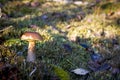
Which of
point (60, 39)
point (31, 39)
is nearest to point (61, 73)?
point (31, 39)

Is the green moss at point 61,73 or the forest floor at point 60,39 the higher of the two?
the forest floor at point 60,39

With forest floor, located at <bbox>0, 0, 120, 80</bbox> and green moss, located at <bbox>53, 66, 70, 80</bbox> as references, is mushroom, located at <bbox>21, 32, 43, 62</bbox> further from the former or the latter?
green moss, located at <bbox>53, 66, 70, 80</bbox>

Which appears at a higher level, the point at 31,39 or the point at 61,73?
the point at 31,39

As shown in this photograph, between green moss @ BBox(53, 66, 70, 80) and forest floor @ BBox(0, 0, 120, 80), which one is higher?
forest floor @ BBox(0, 0, 120, 80)

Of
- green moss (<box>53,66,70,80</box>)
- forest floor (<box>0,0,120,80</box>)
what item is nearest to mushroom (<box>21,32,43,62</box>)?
forest floor (<box>0,0,120,80</box>)

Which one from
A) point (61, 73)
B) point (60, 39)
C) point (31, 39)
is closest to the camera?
point (31, 39)

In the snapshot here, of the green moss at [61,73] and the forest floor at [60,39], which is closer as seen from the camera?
the forest floor at [60,39]

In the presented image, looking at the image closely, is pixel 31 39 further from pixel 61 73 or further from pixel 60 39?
pixel 60 39

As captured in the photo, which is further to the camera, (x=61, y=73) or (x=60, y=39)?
(x=60, y=39)

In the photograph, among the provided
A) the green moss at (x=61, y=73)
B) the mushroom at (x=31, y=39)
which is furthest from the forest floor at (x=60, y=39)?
the mushroom at (x=31, y=39)

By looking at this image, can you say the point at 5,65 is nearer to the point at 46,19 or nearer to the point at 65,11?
the point at 46,19

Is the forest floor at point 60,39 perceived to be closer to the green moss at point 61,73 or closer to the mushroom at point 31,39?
the green moss at point 61,73

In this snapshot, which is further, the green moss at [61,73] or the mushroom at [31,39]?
the green moss at [61,73]

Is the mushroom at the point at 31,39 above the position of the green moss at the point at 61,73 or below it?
above
